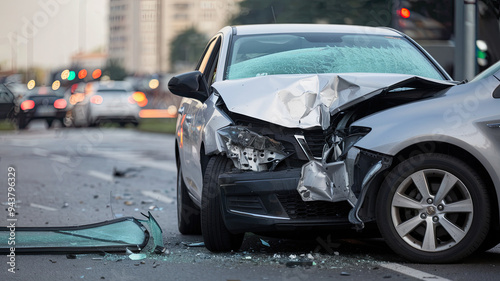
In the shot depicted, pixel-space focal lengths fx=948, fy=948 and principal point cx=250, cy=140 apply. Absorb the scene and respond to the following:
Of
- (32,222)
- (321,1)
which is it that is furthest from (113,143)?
(32,222)

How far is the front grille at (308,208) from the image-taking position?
6.06 m

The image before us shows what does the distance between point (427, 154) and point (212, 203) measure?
1.45 metres

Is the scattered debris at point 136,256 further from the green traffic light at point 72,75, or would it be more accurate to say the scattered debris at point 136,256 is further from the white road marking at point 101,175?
the green traffic light at point 72,75

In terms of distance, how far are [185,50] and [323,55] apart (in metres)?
108

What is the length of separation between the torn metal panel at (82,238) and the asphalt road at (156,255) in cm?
12

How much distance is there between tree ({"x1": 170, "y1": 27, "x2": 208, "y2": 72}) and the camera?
110100 mm

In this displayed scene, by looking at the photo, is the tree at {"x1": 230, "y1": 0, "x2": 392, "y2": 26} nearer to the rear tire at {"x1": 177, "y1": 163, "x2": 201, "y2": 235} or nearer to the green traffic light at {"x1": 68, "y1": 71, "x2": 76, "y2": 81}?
the green traffic light at {"x1": 68, "y1": 71, "x2": 76, "y2": 81}

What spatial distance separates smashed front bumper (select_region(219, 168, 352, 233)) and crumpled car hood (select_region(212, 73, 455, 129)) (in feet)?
1.23

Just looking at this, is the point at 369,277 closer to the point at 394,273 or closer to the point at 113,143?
the point at 394,273

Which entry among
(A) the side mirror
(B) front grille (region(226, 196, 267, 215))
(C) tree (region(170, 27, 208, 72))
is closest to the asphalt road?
(B) front grille (region(226, 196, 267, 215))

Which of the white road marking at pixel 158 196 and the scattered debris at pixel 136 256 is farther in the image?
the white road marking at pixel 158 196

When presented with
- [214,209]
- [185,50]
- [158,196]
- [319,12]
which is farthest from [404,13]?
[185,50]

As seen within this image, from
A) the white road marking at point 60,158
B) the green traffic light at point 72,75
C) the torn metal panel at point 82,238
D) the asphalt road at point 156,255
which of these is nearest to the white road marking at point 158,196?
the asphalt road at point 156,255

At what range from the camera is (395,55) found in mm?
7309
